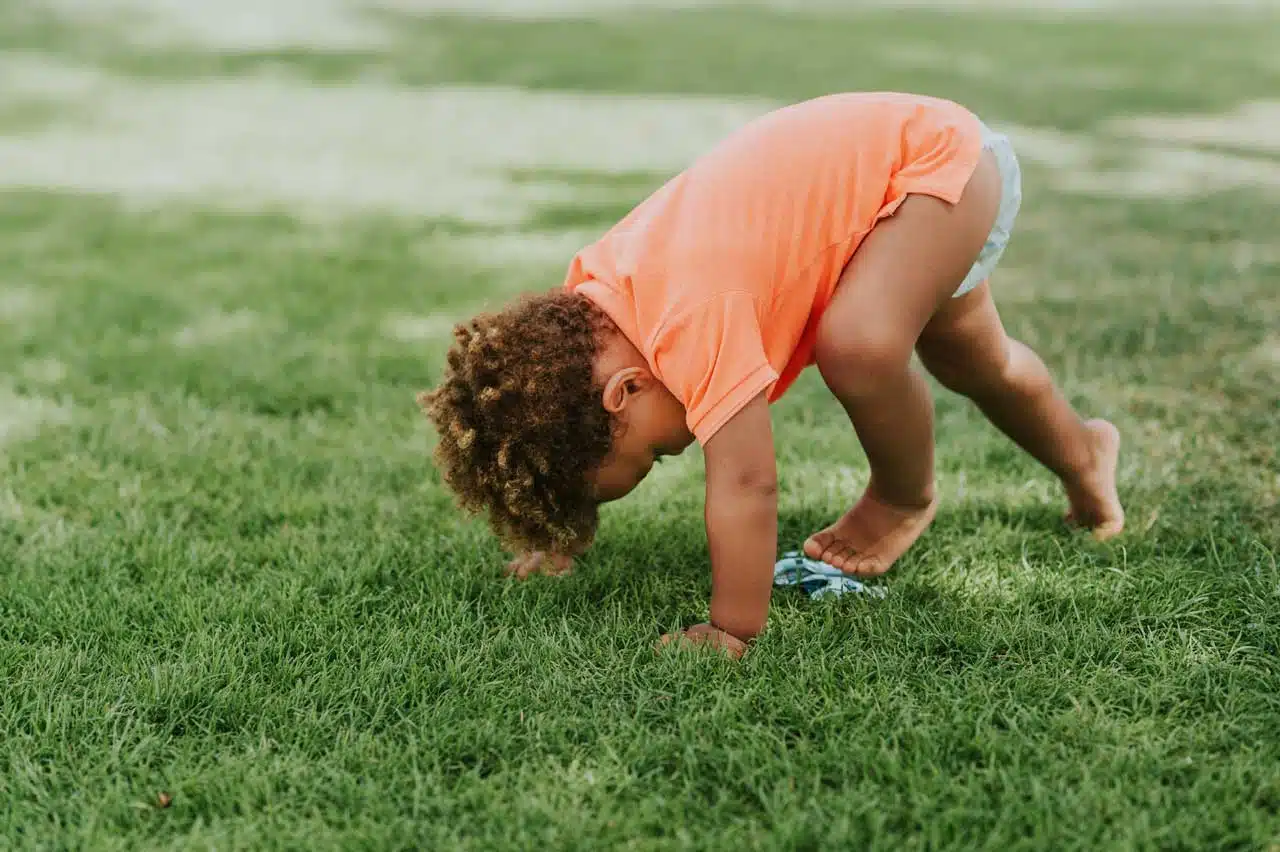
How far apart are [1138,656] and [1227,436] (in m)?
1.21

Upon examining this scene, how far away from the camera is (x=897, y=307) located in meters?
2.35

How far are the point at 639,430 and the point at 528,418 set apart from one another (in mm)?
207

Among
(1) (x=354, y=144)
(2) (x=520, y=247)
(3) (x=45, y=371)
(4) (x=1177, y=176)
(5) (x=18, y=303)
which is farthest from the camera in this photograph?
(1) (x=354, y=144)

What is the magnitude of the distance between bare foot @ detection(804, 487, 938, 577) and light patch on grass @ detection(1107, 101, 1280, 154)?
216 inches

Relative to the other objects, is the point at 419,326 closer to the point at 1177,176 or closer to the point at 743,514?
the point at 743,514

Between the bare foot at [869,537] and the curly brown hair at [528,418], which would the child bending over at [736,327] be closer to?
the curly brown hair at [528,418]

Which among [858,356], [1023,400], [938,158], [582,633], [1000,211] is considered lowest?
[582,633]

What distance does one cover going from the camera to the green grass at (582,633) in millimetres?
1925

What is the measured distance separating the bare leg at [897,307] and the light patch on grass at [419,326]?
2.05 meters

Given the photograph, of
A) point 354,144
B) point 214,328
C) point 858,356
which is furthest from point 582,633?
point 354,144

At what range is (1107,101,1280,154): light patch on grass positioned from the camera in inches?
290

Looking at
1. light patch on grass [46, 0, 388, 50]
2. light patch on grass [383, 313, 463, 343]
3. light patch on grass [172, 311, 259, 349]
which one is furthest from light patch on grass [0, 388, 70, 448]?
light patch on grass [46, 0, 388, 50]

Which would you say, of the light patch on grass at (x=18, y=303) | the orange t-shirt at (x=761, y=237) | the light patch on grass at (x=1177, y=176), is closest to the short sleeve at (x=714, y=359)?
the orange t-shirt at (x=761, y=237)

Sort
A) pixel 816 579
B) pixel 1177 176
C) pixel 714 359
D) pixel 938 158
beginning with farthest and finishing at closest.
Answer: pixel 1177 176, pixel 816 579, pixel 938 158, pixel 714 359
